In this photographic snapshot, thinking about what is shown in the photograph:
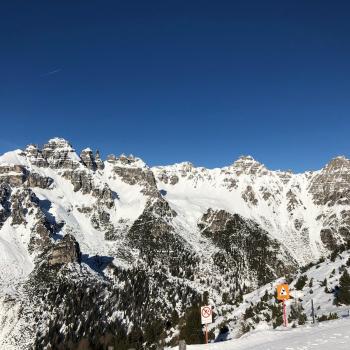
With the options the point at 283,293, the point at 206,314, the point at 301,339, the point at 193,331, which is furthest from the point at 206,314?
the point at 193,331

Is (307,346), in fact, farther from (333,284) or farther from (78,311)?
(78,311)

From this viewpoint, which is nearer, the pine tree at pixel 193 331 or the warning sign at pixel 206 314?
the warning sign at pixel 206 314

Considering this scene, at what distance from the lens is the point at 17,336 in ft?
586

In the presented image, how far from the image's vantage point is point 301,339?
64.5 feet

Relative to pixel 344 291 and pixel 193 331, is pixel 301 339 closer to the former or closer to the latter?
pixel 344 291

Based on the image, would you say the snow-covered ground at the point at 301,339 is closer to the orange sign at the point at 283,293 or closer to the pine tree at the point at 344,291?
the orange sign at the point at 283,293

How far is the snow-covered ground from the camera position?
58.6ft

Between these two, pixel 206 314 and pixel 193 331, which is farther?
pixel 193 331

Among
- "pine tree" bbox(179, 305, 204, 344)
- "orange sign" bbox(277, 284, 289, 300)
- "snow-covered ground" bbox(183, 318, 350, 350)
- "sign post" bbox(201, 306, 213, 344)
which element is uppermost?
"orange sign" bbox(277, 284, 289, 300)

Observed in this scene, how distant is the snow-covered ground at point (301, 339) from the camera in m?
17.9

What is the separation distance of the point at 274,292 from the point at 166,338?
13.3 metres

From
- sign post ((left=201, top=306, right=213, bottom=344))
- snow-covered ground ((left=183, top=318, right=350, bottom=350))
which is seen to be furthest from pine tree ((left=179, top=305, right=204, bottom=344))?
snow-covered ground ((left=183, top=318, right=350, bottom=350))

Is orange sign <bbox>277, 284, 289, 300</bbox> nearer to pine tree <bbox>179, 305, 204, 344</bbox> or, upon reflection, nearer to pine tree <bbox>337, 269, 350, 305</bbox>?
pine tree <bbox>337, 269, 350, 305</bbox>

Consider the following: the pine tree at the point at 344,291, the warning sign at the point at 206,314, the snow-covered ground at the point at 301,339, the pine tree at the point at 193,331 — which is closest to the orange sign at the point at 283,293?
the snow-covered ground at the point at 301,339
